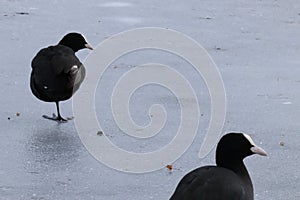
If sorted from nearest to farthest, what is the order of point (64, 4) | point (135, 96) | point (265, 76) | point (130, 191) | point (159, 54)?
point (130, 191)
point (135, 96)
point (265, 76)
point (159, 54)
point (64, 4)

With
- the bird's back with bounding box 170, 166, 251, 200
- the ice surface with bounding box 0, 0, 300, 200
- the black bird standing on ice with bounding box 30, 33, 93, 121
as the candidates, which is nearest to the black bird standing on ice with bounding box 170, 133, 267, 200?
the bird's back with bounding box 170, 166, 251, 200

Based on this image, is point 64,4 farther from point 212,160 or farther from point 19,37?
point 212,160

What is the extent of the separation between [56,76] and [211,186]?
261 cm

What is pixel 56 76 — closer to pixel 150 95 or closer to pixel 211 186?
pixel 150 95

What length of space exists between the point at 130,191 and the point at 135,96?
2.12m

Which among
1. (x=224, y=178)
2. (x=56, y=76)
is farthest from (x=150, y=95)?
(x=224, y=178)

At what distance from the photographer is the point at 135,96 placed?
7582mm

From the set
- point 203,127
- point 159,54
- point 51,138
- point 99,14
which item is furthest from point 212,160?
point 99,14

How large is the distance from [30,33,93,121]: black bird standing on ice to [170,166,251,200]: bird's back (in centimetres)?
244

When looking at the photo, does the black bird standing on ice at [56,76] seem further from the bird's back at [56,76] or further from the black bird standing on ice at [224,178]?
the black bird standing on ice at [224,178]

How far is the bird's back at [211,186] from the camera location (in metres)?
4.59

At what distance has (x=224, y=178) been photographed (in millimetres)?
4711

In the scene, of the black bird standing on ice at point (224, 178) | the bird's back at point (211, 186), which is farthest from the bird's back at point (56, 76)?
the bird's back at point (211, 186)

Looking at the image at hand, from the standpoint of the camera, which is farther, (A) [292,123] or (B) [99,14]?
(B) [99,14]
